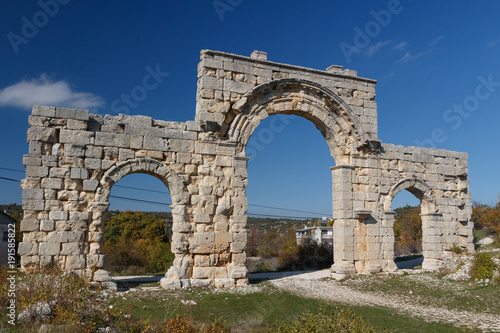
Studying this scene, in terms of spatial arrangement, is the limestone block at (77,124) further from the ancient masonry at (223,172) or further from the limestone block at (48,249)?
the limestone block at (48,249)

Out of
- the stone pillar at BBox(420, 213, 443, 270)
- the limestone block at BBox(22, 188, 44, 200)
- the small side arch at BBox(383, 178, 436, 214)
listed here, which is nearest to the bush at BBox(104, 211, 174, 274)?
the limestone block at BBox(22, 188, 44, 200)

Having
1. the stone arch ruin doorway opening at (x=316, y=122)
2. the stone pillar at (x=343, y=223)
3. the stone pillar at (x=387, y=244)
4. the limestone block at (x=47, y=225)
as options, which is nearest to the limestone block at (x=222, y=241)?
the stone arch ruin doorway opening at (x=316, y=122)

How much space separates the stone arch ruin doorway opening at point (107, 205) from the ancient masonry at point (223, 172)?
0.08 ft

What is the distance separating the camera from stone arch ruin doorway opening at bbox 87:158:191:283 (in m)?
9.47

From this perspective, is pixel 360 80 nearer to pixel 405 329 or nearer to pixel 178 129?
pixel 178 129

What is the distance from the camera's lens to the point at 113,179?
32.2 feet

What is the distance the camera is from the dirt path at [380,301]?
7.44 m

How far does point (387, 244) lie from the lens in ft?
41.7

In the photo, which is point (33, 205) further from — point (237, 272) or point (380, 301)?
point (380, 301)

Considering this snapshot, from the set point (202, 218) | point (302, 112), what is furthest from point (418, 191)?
point (202, 218)

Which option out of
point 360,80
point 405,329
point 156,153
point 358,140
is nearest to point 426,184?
point 358,140

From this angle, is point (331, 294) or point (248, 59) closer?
point (331, 294)

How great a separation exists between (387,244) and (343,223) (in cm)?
171

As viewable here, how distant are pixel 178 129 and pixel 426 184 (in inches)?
343
